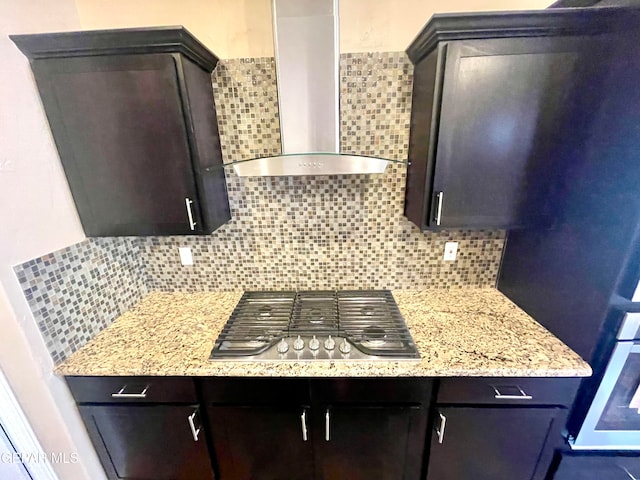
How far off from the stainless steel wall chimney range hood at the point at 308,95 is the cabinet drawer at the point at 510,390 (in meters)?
0.97

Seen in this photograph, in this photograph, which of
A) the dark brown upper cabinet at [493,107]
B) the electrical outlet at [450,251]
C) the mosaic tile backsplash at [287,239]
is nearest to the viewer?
the dark brown upper cabinet at [493,107]

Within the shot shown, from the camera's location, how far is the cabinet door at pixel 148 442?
3.83ft

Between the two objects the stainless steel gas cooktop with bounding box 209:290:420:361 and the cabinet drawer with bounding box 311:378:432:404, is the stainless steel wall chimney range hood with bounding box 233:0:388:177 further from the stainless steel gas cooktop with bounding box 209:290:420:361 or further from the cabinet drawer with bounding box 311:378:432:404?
the cabinet drawer with bounding box 311:378:432:404

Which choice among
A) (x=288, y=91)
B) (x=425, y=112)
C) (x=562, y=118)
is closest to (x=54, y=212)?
(x=288, y=91)

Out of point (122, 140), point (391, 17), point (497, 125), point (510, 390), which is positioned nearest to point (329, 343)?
point (510, 390)

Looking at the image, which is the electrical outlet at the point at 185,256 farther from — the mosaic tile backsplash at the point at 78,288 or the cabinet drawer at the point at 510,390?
the cabinet drawer at the point at 510,390

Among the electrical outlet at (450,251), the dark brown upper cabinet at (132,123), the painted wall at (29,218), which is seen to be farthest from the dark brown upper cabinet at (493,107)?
the painted wall at (29,218)

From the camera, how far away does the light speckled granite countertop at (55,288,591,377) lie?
1.05m

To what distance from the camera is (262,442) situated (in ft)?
4.00

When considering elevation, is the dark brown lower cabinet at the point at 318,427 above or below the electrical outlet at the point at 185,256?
below

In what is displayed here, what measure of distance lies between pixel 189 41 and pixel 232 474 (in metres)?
2.00

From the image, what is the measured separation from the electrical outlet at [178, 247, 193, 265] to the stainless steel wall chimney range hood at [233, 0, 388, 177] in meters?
0.80

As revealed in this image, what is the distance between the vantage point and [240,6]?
A: 1.24 m

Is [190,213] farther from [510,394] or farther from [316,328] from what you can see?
[510,394]
